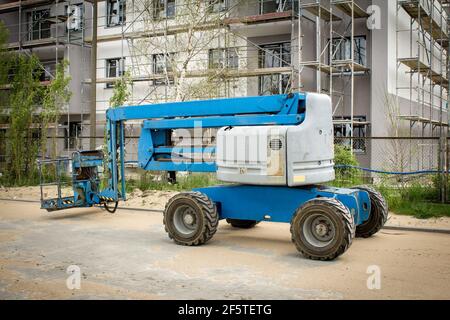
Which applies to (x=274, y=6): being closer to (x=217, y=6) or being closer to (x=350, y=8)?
(x=217, y=6)

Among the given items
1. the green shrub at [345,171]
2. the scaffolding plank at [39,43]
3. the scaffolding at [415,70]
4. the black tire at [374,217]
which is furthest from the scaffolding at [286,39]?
the black tire at [374,217]

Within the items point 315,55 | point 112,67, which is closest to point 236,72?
point 315,55

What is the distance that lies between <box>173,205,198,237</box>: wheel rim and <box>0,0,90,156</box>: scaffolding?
23.9 meters

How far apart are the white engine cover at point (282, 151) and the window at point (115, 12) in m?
24.6

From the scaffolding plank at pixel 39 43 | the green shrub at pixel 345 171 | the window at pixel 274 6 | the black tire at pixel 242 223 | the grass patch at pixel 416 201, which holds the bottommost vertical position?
the black tire at pixel 242 223

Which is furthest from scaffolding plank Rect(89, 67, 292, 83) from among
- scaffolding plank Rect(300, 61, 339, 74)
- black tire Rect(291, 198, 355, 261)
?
black tire Rect(291, 198, 355, 261)

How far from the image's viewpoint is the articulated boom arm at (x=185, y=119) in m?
9.78

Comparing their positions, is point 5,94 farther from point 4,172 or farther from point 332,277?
point 332,277

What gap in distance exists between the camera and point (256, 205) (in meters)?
9.95

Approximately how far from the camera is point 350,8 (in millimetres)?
23297

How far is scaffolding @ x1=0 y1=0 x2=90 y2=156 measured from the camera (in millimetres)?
33812

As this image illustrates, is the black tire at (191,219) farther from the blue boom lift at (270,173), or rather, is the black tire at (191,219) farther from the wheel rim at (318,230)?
the wheel rim at (318,230)

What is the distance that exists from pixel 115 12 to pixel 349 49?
15.4m
